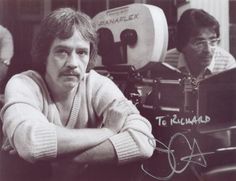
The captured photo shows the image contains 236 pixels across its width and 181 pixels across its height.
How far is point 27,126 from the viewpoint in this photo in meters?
0.77

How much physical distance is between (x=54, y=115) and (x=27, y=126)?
0.14m

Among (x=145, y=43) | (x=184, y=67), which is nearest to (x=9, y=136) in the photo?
(x=145, y=43)

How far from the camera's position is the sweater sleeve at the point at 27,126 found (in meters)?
0.78

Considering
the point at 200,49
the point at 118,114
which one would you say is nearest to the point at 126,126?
the point at 118,114

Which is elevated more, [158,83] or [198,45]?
[198,45]

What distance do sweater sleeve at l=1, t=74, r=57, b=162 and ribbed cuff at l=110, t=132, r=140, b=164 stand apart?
142 millimetres

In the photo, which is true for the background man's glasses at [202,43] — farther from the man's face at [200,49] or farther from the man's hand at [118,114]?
the man's hand at [118,114]

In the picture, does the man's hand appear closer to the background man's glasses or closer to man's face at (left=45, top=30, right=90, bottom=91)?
man's face at (left=45, top=30, right=90, bottom=91)

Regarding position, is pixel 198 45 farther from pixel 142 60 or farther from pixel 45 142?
pixel 45 142

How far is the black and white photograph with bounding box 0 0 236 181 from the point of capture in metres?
0.84
